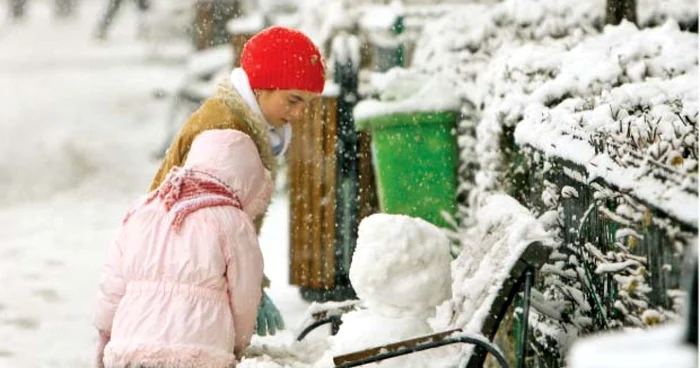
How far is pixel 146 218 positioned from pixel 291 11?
1224 centimetres

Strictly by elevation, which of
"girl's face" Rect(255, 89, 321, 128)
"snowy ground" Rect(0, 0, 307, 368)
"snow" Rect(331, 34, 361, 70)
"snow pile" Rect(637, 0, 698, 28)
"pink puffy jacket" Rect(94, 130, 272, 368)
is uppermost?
"girl's face" Rect(255, 89, 321, 128)

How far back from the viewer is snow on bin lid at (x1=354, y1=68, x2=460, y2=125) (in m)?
7.21

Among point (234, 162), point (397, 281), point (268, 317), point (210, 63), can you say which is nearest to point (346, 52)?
point (268, 317)

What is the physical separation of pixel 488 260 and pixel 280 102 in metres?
1.12

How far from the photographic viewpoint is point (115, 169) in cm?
1423

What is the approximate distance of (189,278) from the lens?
426 cm

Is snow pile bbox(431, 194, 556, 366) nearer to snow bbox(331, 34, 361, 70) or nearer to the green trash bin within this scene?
the green trash bin

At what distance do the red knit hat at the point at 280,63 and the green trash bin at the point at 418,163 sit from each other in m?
2.43

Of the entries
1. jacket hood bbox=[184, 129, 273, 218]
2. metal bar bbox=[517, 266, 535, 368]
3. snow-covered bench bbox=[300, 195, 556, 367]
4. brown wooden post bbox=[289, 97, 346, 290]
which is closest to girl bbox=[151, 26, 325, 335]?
jacket hood bbox=[184, 129, 273, 218]

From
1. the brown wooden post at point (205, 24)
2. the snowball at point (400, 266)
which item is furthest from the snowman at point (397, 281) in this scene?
the brown wooden post at point (205, 24)

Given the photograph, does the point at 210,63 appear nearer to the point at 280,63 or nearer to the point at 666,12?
the point at 666,12

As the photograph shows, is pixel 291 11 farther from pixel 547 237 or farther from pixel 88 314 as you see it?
pixel 547 237

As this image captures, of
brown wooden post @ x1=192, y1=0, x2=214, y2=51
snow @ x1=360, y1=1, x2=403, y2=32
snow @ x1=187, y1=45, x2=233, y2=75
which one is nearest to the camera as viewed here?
snow @ x1=360, y1=1, x2=403, y2=32

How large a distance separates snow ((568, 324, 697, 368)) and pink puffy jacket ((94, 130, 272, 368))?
2.55m
